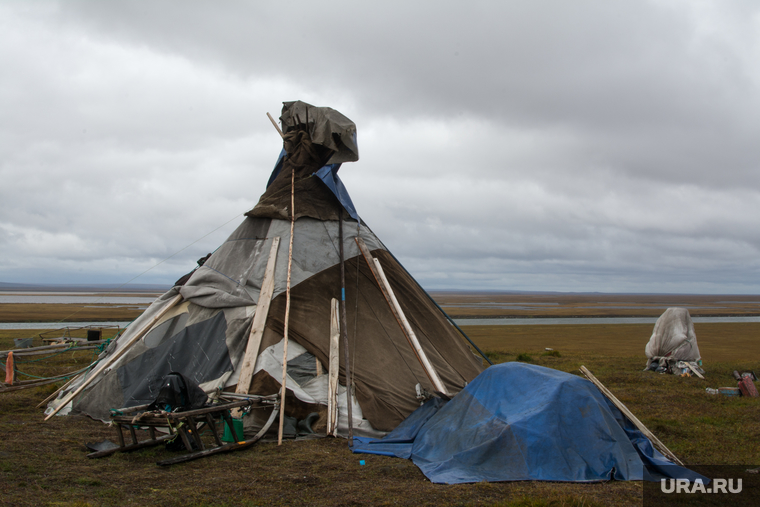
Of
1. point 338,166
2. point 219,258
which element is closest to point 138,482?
point 219,258

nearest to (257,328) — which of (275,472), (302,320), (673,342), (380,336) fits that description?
(302,320)

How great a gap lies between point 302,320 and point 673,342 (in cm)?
1234

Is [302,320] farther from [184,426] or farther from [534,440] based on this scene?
[534,440]

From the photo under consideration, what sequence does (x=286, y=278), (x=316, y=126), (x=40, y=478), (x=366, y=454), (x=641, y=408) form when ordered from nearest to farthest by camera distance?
(x=40, y=478) < (x=366, y=454) < (x=286, y=278) < (x=641, y=408) < (x=316, y=126)

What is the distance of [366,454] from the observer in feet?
23.8

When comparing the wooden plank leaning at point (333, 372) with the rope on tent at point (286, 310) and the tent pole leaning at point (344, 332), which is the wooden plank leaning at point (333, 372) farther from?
the rope on tent at point (286, 310)

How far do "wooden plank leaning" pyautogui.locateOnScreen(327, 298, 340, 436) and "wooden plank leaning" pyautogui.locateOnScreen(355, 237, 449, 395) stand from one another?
109 cm

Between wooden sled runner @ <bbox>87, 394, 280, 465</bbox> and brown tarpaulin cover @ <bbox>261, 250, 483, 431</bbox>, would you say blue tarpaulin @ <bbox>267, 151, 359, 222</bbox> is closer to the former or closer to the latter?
brown tarpaulin cover @ <bbox>261, 250, 483, 431</bbox>

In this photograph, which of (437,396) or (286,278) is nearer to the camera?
(437,396)

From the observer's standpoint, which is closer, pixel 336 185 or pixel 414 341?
pixel 414 341

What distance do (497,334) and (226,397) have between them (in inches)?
1207

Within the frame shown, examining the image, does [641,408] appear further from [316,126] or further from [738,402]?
[316,126]

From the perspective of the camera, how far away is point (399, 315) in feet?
32.5

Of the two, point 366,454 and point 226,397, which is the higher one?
point 226,397
